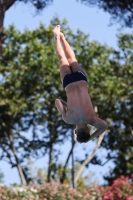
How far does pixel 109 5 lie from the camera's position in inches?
525

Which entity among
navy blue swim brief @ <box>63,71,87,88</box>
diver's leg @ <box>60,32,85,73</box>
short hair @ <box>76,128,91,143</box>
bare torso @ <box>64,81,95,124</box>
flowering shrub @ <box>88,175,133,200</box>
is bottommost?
flowering shrub @ <box>88,175,133,200</box>

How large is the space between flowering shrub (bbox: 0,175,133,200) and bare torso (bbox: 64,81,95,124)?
433 centimetres

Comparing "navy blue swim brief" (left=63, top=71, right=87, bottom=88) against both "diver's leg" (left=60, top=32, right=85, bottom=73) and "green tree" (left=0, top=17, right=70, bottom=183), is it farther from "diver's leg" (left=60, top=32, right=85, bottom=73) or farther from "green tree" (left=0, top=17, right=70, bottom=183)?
"green tree" (left=0, top=17, right=70, bottom=183)

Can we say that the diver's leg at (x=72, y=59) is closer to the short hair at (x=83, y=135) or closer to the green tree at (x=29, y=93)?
the short hair at (x=83, y=135)

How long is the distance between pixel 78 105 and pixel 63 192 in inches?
191

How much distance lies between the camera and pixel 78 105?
6254mm

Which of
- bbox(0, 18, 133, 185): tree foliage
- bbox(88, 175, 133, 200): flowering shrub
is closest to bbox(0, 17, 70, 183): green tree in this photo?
bbox(0, 18, 133, 185): tree foliage

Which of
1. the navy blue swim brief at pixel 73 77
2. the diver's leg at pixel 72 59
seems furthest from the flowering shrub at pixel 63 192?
the navy blue swim brief at pixel 73 77

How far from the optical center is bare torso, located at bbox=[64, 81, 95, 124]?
625cm

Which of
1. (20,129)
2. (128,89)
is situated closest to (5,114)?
(20,129)

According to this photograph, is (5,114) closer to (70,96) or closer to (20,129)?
(20,129)

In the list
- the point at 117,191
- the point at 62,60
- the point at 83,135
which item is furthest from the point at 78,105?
the point at 117,191

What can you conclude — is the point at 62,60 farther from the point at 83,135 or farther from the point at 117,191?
the point at 117,191

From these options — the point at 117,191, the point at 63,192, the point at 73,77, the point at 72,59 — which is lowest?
the point at 117,191
